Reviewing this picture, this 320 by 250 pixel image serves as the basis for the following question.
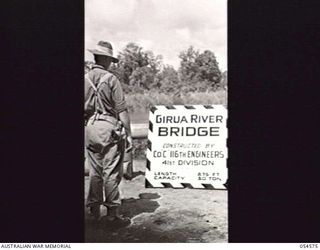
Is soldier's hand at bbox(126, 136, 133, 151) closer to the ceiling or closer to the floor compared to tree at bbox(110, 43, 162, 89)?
closer to the floor

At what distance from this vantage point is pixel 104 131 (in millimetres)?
2836

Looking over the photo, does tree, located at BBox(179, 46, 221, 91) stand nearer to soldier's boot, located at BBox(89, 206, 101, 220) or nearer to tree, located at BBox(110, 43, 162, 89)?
tree, located at BBox(110, 43, 162, 89)

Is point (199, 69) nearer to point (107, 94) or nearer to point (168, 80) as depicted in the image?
point (168, 80)

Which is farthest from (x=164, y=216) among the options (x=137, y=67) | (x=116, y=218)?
(x=137, y=67)

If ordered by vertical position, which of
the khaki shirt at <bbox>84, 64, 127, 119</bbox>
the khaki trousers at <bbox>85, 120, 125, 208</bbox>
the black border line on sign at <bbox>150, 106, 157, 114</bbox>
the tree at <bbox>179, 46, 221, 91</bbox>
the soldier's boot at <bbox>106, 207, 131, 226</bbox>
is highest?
the tree at <bbox>179, 46, 221, 91</bbox>

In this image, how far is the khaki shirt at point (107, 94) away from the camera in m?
2.83

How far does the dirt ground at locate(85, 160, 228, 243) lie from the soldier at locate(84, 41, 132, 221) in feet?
0.18

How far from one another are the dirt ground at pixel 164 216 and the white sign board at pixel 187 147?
0.18 ft

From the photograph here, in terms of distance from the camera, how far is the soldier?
2.83 metres

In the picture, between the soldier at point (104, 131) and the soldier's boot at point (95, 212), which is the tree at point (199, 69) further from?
the soldier's boot at point (95, 212)

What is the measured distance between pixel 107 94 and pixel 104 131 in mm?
234

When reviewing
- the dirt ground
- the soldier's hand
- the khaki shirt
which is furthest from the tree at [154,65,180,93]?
the dirt ground
